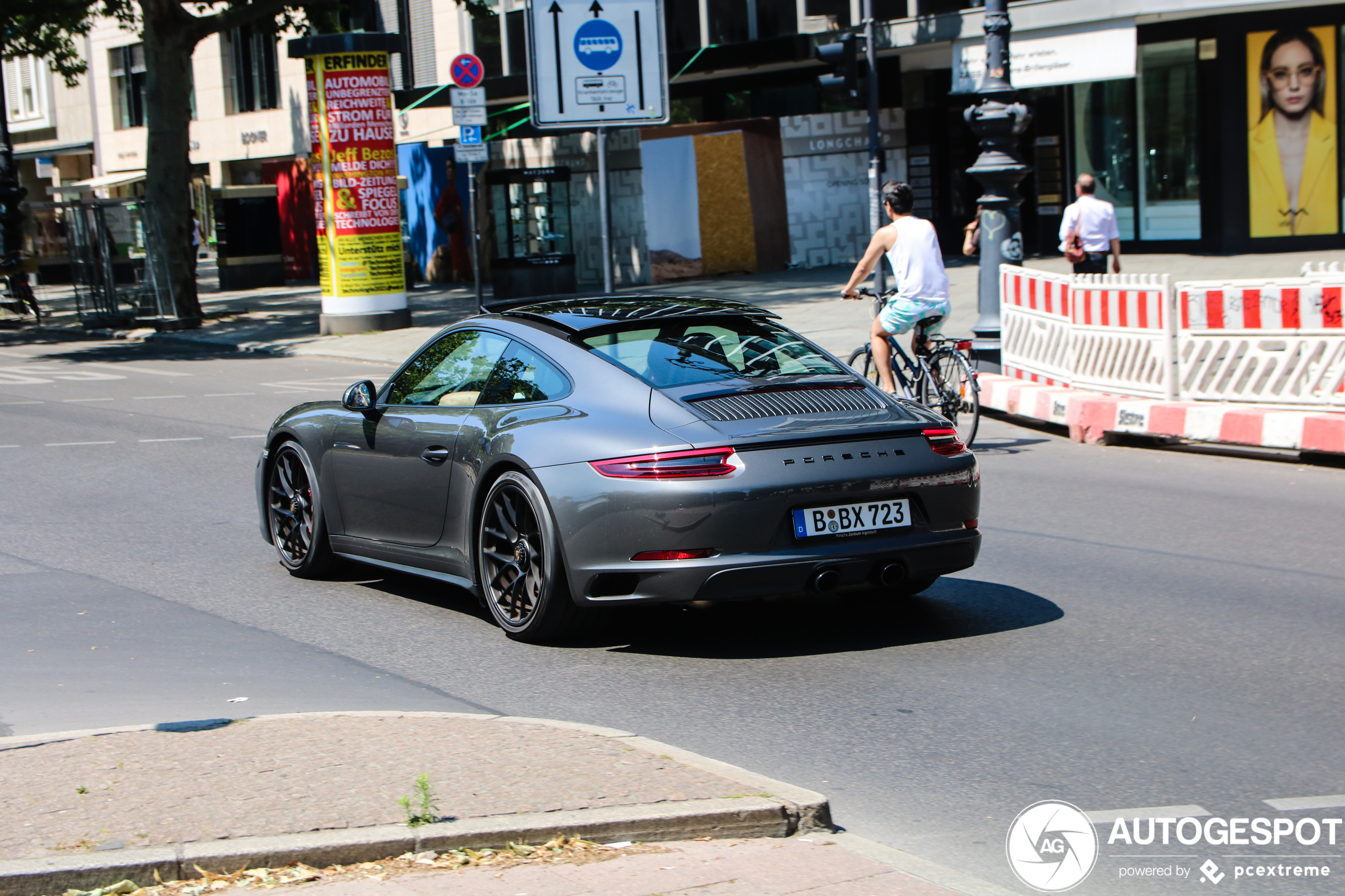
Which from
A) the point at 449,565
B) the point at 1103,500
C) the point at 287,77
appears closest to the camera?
the point at 449,565

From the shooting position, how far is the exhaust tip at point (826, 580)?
600cm

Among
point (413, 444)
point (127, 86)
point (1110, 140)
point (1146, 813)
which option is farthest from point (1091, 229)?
point (127, 86)

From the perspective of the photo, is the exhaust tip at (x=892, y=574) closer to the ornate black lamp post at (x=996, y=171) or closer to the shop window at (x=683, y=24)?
the ornate black lamp post at (x=996, y=171)

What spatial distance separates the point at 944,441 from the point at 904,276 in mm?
4993

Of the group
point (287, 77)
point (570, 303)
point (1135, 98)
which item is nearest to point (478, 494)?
point (570, 303)

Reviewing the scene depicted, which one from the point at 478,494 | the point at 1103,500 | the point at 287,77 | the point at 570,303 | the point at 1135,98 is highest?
the point at 287,77

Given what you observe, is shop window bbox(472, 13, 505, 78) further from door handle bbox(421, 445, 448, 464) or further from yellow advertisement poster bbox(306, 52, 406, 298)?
door handle bbox(421, 445, 448, 464)

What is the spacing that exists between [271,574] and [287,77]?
40.4m

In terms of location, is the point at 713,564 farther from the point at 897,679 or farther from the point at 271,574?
the point at 271,574

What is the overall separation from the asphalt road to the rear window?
1.08 m

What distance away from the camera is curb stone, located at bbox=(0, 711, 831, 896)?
3611 millimetres

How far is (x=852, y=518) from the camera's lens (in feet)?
20.0

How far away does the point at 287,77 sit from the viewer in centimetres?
4581

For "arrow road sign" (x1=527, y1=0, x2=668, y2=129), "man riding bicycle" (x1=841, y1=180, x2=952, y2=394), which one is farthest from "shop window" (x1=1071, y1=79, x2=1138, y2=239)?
"man riding bicycle" (x1=841, y1=180, x2=952, y2=394)
